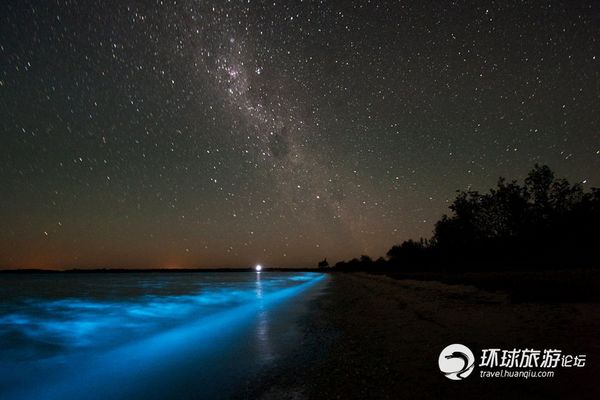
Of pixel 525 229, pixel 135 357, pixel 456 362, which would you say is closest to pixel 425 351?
pixel 456 362

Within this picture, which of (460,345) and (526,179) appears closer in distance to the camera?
(460,345)

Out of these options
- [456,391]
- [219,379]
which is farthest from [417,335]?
[219,379]

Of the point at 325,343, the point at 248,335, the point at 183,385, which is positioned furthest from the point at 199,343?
the point at 183,385

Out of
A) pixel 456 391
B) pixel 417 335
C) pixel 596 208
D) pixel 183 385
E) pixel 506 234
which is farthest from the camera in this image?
pixel 506 234

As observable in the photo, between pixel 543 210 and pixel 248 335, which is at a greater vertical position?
pixel 543 210

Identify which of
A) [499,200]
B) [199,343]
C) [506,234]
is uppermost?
[499,200]

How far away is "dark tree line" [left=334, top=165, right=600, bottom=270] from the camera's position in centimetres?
3162

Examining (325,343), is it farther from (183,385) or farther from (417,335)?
(183,385)

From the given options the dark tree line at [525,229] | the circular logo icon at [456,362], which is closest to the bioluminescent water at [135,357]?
the circular logo icon at [456,362]

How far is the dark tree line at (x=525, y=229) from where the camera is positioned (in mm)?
31625

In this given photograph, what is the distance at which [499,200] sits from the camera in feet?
156

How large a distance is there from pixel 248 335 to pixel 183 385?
4.15m

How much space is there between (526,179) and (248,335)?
45194 mm

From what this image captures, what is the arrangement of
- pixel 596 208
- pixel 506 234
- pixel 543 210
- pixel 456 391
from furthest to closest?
pixel 506 234 → pixel 543 210 → pixel 596 208 → pixel 456 391
